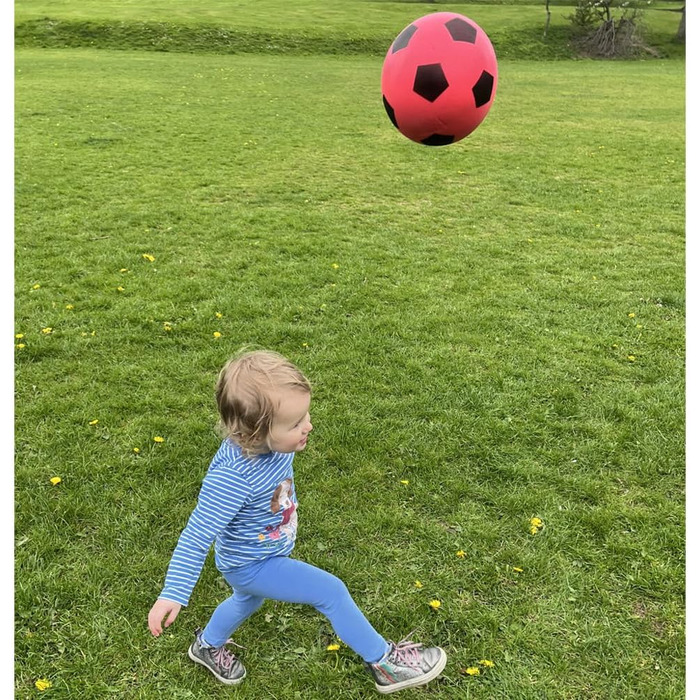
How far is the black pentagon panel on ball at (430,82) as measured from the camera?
3.42 metres

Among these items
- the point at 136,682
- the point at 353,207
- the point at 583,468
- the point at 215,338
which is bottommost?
the point at 136,682

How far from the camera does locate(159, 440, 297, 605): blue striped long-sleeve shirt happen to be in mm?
2176

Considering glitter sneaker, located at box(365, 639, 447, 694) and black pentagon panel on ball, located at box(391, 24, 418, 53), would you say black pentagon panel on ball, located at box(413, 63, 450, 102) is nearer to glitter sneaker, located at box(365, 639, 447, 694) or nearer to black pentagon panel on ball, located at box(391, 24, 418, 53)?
black pentagon panel on ball, located at box(391, 24, 418, 53)

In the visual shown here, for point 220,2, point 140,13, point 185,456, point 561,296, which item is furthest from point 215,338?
point 220,2

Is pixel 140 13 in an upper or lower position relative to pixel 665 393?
upper

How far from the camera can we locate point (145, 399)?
4.38 metres

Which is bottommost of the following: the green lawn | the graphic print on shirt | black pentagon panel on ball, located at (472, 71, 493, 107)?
the graphic print on shirt

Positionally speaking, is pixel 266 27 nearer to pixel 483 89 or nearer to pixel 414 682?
pixel 483 89

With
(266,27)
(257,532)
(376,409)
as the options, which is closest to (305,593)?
(257,532)

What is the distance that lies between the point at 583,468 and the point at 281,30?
3125 cm

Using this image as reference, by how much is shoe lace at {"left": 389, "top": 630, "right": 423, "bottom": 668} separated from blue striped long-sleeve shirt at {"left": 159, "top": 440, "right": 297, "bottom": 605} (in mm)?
708

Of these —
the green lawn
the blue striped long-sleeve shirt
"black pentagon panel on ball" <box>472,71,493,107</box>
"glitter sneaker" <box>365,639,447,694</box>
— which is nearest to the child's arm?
the blue striped long-sleeve shirt

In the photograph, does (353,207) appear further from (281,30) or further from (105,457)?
(281,30)

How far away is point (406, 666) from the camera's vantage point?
2.61 metres
